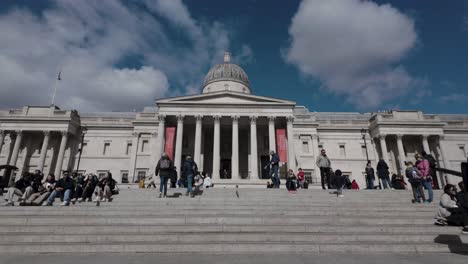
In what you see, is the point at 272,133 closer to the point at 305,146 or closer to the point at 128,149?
the point at 305,146

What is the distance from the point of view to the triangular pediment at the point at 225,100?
89.1 ft

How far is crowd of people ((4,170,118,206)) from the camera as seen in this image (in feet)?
31.6

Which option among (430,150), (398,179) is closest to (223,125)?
(398,179)

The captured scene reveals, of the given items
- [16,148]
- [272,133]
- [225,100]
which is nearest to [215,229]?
[272,133]

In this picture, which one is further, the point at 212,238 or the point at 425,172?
the point at 425,172

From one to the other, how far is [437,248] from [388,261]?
179cm

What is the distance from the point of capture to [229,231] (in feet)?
21.3

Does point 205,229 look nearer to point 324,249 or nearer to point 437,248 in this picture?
point 324,249

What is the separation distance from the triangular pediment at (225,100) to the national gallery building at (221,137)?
0.37ft

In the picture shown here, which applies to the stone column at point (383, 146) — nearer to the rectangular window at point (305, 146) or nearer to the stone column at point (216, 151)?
the rectangular window at point (305, 146)

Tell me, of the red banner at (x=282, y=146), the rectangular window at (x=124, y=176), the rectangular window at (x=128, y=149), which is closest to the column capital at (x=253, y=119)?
the red banner at (x=282, y=146)

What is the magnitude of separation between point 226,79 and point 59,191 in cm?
3117

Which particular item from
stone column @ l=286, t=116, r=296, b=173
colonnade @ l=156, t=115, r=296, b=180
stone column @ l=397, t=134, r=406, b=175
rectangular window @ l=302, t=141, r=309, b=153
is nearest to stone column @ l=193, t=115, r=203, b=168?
colonnade @ l=156, t=115, r=296, b=180

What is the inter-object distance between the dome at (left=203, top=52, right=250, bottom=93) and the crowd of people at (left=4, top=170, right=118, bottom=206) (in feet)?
93.0
